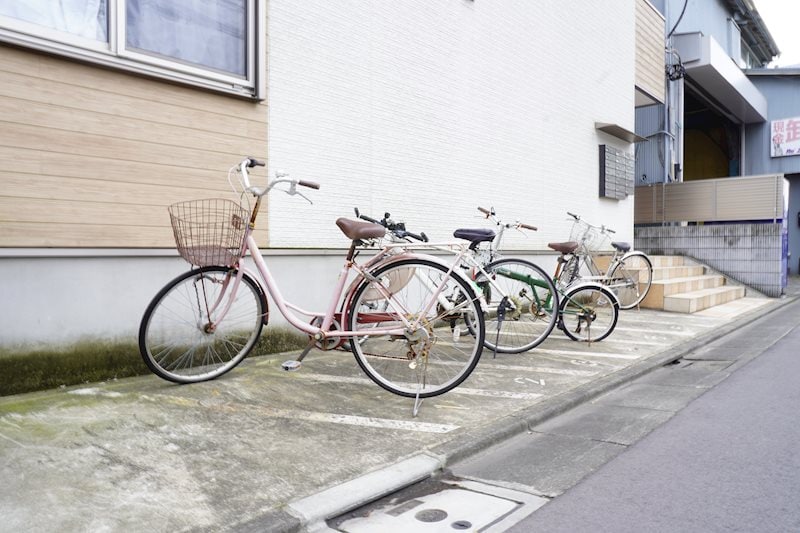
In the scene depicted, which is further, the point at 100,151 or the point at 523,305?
the point at 523,305

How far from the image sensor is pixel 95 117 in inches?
165

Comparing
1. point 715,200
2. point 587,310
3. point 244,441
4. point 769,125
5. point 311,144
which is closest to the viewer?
point 244,441

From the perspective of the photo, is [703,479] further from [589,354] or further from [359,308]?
[589,354]

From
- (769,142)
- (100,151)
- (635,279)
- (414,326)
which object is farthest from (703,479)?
(769,142)

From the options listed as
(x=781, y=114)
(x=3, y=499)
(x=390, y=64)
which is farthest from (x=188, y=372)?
(x=781, y=114)

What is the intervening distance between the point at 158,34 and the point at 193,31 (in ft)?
1.09

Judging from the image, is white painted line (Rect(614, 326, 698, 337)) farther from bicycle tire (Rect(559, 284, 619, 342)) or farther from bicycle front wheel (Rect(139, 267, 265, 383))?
bicycle front wheel (Rect(139, 267, 265, 383))

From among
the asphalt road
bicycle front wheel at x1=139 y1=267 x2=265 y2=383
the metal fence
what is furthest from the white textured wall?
the asphalt road

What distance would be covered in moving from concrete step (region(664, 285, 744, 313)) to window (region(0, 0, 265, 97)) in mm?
7414

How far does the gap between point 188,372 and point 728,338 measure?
646 centimetres

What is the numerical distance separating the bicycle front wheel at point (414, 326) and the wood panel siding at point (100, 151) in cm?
187

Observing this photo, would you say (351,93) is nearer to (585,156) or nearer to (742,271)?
(585,156)

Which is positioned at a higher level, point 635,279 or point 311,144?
point 311,144

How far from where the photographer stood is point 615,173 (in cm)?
1130
